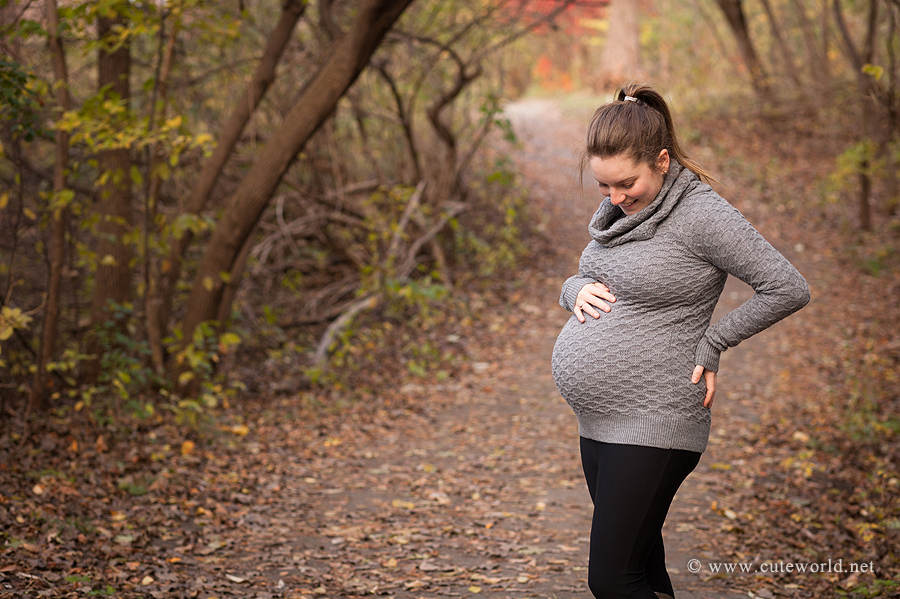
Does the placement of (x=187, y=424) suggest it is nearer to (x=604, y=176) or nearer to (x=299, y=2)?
(x=299, y=2)

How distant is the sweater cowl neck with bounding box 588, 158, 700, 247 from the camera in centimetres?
207

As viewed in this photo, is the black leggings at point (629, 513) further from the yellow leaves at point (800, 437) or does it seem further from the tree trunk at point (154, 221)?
the tree trunk at point (154, 221)

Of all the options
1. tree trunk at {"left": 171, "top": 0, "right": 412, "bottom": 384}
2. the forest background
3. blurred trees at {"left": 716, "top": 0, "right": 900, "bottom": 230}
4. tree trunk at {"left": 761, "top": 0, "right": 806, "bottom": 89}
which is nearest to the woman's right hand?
the forest background

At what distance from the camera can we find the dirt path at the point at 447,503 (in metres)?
3.49

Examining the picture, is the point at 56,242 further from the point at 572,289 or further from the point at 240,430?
the point at 572,289

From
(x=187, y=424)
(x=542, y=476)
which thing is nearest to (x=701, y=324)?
(x=542, y=476)

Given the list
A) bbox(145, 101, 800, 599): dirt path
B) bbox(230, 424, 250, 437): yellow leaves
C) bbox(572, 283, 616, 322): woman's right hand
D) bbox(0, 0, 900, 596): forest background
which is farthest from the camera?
bbox(230, 424, 250, 437): yellow leaves

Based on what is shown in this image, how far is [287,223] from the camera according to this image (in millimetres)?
9227

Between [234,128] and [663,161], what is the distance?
16.8 feet

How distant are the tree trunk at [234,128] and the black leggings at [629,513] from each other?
509cm

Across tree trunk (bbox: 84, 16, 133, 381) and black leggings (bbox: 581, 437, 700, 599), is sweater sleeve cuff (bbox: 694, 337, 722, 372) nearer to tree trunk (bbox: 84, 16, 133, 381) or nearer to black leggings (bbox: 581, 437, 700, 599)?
black leggings (bbox: 581, 437, 700, 599)

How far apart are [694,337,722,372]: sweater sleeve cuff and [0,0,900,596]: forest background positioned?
187 cm

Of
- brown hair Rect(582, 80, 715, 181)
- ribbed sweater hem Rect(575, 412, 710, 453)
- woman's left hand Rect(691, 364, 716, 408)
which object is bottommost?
ribbed sweater hem Rect(575, 412, 710, 453)

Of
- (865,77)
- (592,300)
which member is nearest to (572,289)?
(592,300)
